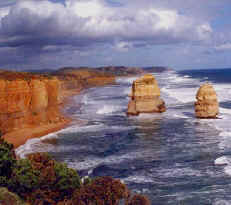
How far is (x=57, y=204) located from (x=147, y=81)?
33.9m

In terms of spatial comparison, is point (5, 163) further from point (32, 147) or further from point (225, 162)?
point (32, 147)

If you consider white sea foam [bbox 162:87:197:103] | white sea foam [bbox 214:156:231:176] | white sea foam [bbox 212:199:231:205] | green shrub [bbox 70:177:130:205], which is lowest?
white sea foam [bbox 212:199:231:205]

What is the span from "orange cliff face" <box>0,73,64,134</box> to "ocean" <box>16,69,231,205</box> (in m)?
3.94

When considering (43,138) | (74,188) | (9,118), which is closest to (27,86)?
(9,118)

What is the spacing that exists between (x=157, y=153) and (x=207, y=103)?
15.6 m

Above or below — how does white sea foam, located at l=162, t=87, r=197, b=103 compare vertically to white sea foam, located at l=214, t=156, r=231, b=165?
above

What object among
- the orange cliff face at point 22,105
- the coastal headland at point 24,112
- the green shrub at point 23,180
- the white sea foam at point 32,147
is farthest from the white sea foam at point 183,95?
the green shrub at point 23,180

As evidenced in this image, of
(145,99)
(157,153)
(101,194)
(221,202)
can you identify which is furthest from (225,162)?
(145,99)

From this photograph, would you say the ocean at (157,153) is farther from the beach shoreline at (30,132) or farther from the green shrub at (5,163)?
the green shrub at (5,163)

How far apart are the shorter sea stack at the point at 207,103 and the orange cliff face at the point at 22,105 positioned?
1571 cm

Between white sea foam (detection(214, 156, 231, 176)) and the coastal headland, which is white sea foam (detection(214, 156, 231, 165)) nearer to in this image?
white sea foam (detection(214, 156, 231, 176))

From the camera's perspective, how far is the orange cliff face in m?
35.4

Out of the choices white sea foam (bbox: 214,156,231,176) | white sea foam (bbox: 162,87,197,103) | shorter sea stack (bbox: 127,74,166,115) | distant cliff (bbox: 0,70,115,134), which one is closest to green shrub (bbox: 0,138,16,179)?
white sea foam (bbox: 214,156,231,176)

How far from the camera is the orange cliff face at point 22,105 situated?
116ft
